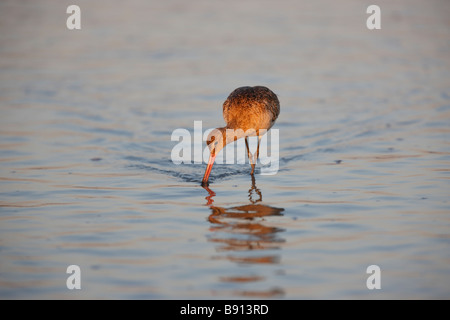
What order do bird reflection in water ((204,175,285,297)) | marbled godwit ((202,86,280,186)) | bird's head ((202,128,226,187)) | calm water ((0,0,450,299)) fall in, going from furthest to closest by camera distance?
marbled godwit ((202,86,280,186)) → bird's head ((202,128,226,187)) → calm water ((0,0,450,299)) → bird reflection in water ((204,175,285,297))

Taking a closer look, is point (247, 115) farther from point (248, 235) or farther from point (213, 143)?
point (248, 235)

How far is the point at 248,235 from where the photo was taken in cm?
641

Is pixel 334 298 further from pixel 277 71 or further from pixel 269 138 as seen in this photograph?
pixel 277 71

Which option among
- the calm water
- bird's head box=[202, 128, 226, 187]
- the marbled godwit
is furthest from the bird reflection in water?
the marbled godwit

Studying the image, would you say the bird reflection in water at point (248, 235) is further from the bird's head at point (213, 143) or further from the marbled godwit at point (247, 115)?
the marbled godwit at point (247, 115)

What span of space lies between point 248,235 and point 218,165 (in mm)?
2796

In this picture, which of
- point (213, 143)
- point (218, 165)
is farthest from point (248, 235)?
point (218, 165)

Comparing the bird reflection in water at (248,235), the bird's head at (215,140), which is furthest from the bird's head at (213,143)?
the bird reflection in water at (248,235)

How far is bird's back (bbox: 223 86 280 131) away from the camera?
8891 millimetres

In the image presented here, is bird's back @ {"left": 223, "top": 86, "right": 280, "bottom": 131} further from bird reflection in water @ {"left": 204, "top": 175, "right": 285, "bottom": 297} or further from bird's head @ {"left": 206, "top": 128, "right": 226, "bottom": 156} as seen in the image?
bird reflection in water @ {"left": 204, "top": 175, "right": 285, "bottom": 297}

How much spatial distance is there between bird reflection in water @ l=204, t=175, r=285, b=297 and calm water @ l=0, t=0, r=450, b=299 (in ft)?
0.08

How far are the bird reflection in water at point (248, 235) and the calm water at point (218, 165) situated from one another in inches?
1.0

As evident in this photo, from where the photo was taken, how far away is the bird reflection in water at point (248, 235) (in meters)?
5.49

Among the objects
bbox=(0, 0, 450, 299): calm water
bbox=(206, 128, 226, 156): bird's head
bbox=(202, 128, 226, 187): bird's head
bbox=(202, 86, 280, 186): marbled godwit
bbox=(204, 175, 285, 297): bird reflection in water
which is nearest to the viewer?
bbox=(204, 175, 285, 297): bird reflection in water
